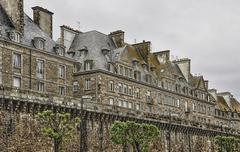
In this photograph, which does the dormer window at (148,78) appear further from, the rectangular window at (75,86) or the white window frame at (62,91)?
the white window frame at (62,91)

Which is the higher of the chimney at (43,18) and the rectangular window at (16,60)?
the chimney at (43,18)

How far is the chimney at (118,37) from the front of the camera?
78125 millimetres

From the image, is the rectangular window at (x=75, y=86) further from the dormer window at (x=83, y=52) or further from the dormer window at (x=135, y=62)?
the dormer window at (x=135, y=62)

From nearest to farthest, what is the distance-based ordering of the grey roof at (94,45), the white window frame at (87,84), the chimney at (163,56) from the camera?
1. the white window frame at (87,84)
2. the grey roof at (94,45)
3. the chimney at (163,56)

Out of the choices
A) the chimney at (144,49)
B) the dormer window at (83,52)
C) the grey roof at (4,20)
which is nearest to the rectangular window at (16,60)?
the grey roof at (4,20)

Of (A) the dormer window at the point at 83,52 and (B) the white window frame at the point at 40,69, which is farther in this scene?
(A) the dormer window at the point at 83,52

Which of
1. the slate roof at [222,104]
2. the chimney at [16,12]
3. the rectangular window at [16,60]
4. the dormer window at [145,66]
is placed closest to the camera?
the rectangular window at [16,60]

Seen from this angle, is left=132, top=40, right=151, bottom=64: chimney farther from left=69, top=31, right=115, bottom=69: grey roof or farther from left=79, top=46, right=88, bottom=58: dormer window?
left=79, top=46, right=88, bottom=58: dormer window

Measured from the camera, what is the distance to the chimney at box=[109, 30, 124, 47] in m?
78.1

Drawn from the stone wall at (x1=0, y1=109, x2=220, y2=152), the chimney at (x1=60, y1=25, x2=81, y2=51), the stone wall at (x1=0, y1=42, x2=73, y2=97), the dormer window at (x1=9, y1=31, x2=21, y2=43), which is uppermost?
the chimney at (x1=60, y1=25, x2=81, y2=51)

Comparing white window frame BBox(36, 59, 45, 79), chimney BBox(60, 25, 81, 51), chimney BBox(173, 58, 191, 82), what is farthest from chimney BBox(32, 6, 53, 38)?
chimney BBox(173, 58, 191, 82)

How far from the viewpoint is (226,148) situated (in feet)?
229

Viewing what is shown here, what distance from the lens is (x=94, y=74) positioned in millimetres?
69938

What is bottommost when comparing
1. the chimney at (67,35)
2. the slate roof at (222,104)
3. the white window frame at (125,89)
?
the slate roof at (222,104)
